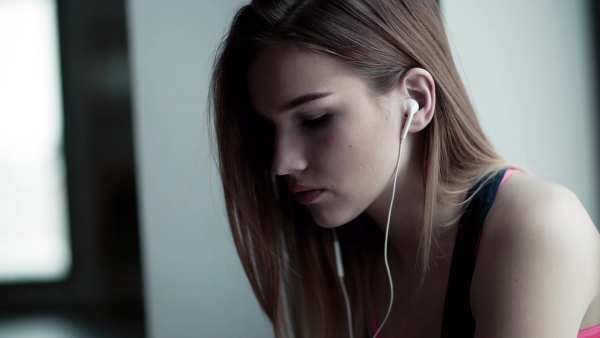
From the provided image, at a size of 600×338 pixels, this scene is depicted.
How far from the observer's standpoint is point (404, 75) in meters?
0.94

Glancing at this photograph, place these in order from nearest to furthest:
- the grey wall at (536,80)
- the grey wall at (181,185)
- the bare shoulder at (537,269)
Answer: the bare shoulder at (537,269) < the grey wall at (536,80) < the grey wall at (181,185)

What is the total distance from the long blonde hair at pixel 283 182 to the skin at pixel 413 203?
32 millimetres

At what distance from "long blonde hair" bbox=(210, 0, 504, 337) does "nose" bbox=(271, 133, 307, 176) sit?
0.15 m

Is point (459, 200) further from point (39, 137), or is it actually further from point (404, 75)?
point (39, 137)

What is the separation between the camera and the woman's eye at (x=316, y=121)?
3.05 ft

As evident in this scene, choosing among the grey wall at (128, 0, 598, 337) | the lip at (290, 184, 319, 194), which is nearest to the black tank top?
the lip at (290, 184, 319, 194)

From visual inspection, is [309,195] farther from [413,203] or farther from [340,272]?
[340,272]

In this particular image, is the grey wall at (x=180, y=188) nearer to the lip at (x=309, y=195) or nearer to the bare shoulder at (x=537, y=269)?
the lip at (x=309, y=195)

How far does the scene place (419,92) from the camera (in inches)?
37.4

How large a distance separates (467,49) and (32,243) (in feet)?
6.31

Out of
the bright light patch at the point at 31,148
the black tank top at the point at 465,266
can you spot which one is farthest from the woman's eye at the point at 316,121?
the bright light patch at the point at 31,148

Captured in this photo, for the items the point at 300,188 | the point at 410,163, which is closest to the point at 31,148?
the point at 300,188

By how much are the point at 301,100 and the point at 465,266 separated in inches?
14.3

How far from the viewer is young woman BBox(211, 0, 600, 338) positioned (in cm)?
79
